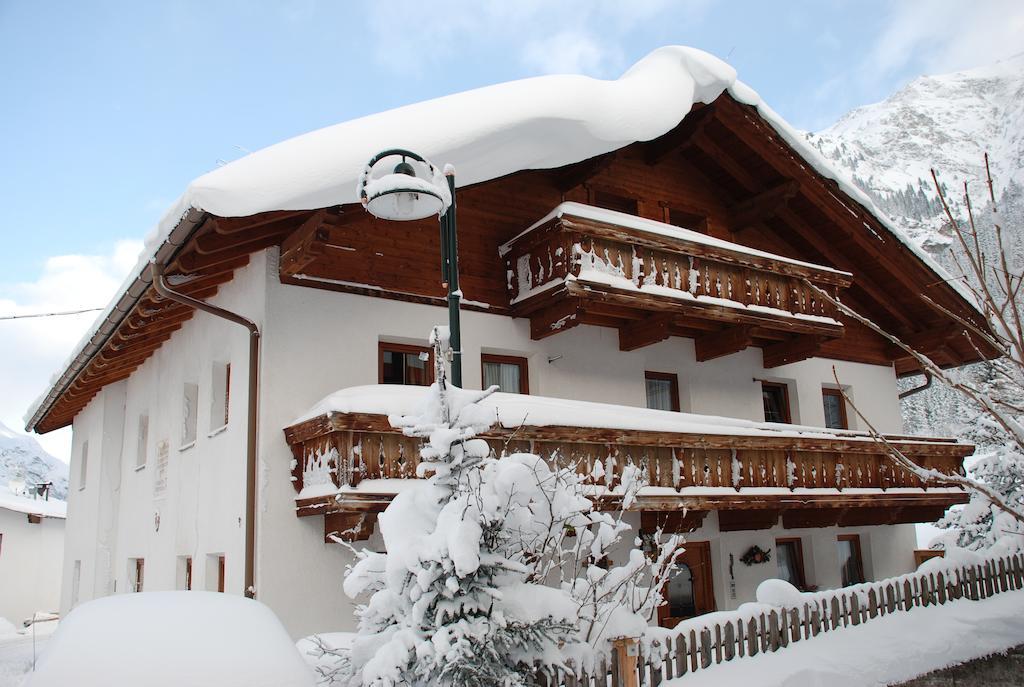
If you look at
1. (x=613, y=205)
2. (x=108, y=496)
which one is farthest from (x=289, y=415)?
(x=108, y=496)

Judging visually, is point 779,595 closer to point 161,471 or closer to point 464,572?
point 464,572

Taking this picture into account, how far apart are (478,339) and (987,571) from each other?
8.30 m

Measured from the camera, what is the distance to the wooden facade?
36.1 feet

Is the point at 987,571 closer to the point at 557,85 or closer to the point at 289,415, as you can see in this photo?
the point at 557,85

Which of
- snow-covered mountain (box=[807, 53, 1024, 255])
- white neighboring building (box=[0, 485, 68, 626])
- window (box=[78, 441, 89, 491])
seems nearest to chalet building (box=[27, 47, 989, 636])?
window (box=[78, 441, 89, 491])

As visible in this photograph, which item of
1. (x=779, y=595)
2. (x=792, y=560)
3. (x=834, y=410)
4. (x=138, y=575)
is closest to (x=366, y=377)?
(x=779, y=595)

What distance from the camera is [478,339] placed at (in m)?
12.4

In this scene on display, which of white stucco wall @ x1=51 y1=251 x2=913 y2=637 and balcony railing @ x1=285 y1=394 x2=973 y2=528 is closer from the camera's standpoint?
balcony railing @ x1=285 y1=394 x2=973 y2=528

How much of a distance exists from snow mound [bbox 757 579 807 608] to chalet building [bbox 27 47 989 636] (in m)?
1.81

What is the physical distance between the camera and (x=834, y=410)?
57.3 ft

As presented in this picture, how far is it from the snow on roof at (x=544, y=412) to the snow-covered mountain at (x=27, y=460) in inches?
3092

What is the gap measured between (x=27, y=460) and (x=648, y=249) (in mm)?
92094

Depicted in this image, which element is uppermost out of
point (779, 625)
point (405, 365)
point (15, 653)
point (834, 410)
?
point (405, 365)

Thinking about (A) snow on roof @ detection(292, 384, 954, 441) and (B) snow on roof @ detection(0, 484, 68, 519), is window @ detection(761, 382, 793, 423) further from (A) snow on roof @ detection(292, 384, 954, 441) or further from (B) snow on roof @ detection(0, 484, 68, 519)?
(B) snow on roof @ detection(0, 484, 68, 519)
